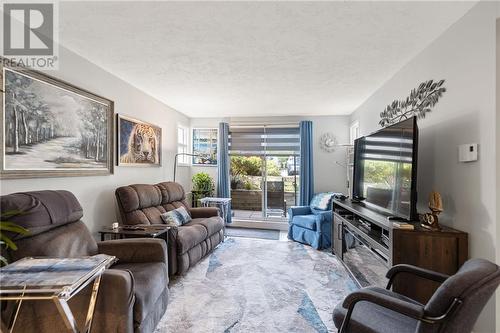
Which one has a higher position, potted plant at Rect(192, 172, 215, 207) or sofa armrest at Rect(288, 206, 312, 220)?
potted plant at Rect(192, 172, 215, 207)

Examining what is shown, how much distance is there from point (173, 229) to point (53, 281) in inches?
65.1

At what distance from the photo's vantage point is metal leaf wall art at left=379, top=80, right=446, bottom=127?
2.09 metres

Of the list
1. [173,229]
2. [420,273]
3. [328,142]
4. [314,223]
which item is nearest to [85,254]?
[173,229]

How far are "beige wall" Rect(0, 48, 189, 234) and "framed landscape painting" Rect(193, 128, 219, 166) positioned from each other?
1261 mm

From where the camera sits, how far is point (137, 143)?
11.5 feet

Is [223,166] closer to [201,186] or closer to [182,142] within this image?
[201,186]

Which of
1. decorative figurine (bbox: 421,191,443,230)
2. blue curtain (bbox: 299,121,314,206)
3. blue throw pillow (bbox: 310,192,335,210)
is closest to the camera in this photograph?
decorative figurine (bbox: 421,191,443,230)

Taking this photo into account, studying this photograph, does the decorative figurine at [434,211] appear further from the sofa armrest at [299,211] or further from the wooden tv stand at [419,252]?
the sofa armrest at [299,211]

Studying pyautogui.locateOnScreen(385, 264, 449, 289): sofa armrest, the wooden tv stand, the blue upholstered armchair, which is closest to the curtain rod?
the blue upholstered armchair

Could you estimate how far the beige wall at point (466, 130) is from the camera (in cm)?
156

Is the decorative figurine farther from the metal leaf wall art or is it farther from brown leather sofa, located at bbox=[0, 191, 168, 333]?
brown leather sofa, located at bbox=[0, 191, 168, 333]

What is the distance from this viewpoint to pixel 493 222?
1540mm

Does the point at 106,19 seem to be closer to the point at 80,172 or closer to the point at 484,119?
the point at 80,172

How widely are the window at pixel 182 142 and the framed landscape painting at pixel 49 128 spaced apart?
2151mm
